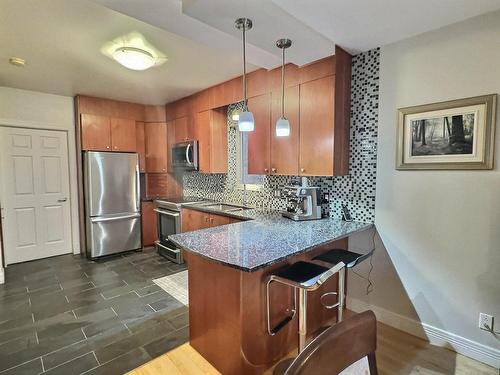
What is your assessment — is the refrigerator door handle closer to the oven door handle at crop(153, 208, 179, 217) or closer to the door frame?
the oven door handle at crop(153, 208, 179, 217)

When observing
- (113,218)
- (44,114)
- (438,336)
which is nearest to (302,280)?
(438,336)

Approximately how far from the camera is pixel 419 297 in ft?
7.16

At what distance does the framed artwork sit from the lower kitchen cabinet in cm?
181

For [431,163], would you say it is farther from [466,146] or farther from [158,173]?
[158,173]

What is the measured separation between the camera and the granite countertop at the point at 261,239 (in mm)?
1508

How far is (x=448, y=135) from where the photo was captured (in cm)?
198

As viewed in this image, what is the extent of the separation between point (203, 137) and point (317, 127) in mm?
1906

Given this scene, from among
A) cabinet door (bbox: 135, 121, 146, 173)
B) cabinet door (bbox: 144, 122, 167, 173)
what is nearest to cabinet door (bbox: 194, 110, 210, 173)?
cabinet door (bbox: 144, 122, 167, 173)

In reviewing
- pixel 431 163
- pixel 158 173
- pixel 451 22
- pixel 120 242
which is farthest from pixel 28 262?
pixel 451 22

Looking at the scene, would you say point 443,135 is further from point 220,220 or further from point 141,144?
point 141,144

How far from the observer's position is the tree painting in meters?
1.90

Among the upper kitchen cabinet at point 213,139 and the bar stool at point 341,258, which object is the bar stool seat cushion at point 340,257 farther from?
the upper kitchen cabinet at point 213,139

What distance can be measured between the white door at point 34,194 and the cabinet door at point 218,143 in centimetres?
243

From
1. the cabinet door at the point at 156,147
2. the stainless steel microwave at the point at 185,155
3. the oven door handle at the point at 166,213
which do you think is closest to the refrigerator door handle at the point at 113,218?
the oven door handle at the point at 166,213
